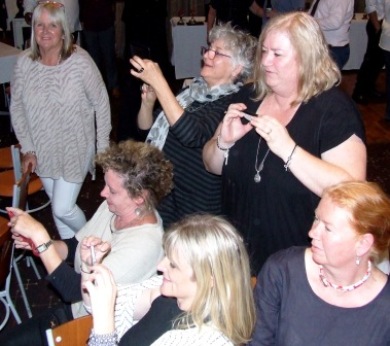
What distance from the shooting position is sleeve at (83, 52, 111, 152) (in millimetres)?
3145

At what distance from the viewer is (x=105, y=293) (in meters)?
1.73

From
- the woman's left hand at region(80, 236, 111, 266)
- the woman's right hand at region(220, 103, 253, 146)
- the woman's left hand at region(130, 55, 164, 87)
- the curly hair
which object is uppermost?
the woman's left hand at region(130, 55, 164, 87)

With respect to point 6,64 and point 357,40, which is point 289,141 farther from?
point 357,40

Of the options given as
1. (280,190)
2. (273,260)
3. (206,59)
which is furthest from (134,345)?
(206,59)

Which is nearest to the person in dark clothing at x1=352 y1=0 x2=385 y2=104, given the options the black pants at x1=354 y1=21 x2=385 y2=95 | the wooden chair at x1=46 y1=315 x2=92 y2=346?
the black pants at x1=354 y1=21 x2=385 y2=95

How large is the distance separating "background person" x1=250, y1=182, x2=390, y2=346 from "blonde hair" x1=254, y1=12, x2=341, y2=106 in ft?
1.51

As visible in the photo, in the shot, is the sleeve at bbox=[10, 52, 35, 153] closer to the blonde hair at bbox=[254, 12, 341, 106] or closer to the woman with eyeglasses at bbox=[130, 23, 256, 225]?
the woman with eyeglasses at bbox=[130, 23, 256, 225]

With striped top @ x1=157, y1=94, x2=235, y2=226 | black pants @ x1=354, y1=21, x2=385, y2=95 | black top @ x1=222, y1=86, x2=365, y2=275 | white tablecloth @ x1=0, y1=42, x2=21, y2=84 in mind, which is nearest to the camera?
black top @ x1=222, y1=86, x2=365, y2=275

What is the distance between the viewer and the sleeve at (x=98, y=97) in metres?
3.14

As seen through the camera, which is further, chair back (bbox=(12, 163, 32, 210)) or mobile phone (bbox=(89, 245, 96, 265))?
chair back (bbox=(12, 163, 32, 210))

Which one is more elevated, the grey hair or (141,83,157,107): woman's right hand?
the grey hair

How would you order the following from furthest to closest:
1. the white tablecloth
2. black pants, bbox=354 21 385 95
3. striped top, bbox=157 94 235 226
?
black pants, bbox=354 21 385 95 → the white tablecloth → striped top, bbox=157 94 235 226

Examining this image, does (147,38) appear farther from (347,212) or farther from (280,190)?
(347,212)

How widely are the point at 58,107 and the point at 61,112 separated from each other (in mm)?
29
